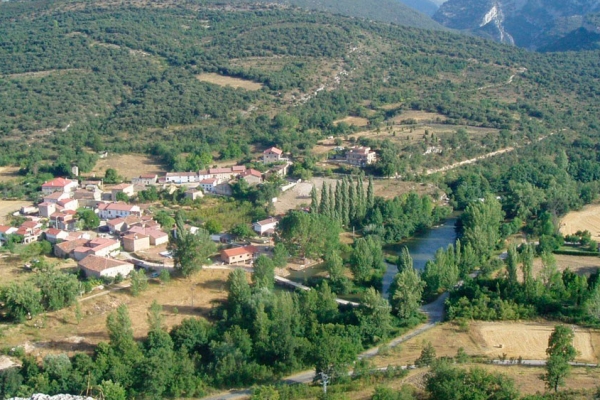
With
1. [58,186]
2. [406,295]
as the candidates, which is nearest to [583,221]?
[406,295]

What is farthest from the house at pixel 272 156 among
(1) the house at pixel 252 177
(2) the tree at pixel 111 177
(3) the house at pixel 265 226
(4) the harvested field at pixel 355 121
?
(3) the house at pixel 265 226

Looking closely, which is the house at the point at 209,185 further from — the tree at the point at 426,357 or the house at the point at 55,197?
the tree at the point at 426,357

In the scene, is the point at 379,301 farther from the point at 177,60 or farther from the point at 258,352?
the point at 177,60

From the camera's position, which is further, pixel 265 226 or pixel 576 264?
pixel 265 226

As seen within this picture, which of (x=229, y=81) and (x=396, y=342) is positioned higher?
(x=229, y=81)

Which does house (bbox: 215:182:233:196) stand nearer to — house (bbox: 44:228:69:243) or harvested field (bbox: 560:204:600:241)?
house (bbox: 44:228:69:243)

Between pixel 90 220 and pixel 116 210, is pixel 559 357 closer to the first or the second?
pixel 90 220

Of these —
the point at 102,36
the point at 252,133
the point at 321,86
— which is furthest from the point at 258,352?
the point at 102,36
